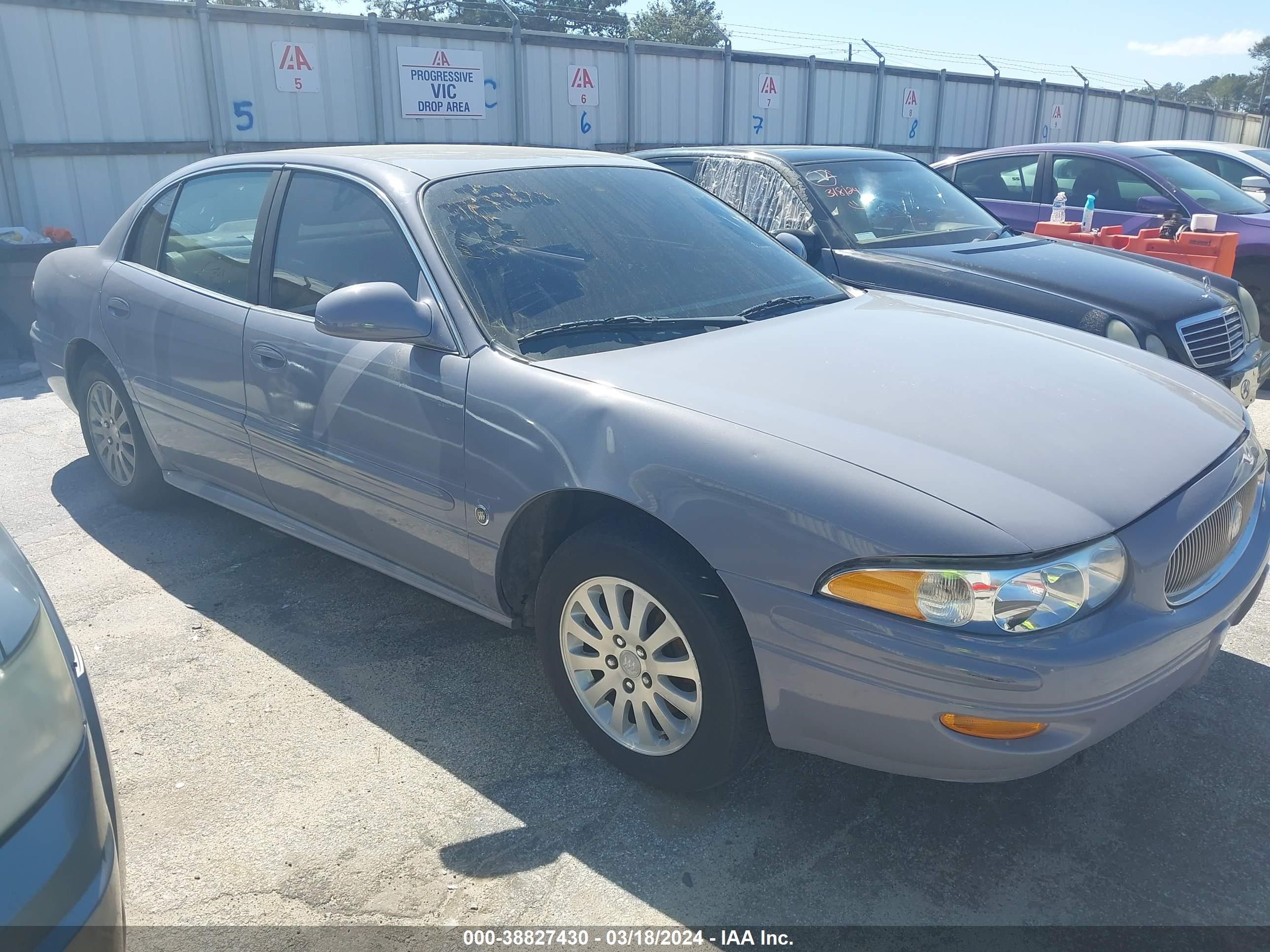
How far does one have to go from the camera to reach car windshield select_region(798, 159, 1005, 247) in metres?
5.73

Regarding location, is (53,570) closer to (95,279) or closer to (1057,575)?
(95,279)

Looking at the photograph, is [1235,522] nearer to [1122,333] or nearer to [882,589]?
[882,589]

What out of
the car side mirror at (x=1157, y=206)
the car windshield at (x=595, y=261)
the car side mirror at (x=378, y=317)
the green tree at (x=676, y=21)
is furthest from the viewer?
the green tree at (x=676, y=21)

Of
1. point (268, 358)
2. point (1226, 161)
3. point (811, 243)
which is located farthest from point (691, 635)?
point (1226, 161)

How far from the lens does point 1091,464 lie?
7.90 ft

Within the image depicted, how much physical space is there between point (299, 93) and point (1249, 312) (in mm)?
9508

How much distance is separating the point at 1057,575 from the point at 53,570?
151 inches

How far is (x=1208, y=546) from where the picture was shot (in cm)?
254

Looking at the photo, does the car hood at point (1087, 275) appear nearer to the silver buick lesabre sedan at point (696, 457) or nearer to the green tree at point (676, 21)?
the silver buick lesabre sedan at point (696, 457)

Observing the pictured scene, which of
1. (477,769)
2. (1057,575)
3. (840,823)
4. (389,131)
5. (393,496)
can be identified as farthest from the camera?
(389,131)

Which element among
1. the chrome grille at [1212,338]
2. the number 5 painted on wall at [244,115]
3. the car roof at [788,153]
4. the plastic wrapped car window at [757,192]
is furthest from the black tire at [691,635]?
the number 5 painted on wall at [244,115]

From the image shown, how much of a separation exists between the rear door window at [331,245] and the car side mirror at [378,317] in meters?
0.18

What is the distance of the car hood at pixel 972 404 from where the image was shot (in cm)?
226

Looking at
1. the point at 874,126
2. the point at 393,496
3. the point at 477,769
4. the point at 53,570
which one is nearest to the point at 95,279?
the point at 53,570
